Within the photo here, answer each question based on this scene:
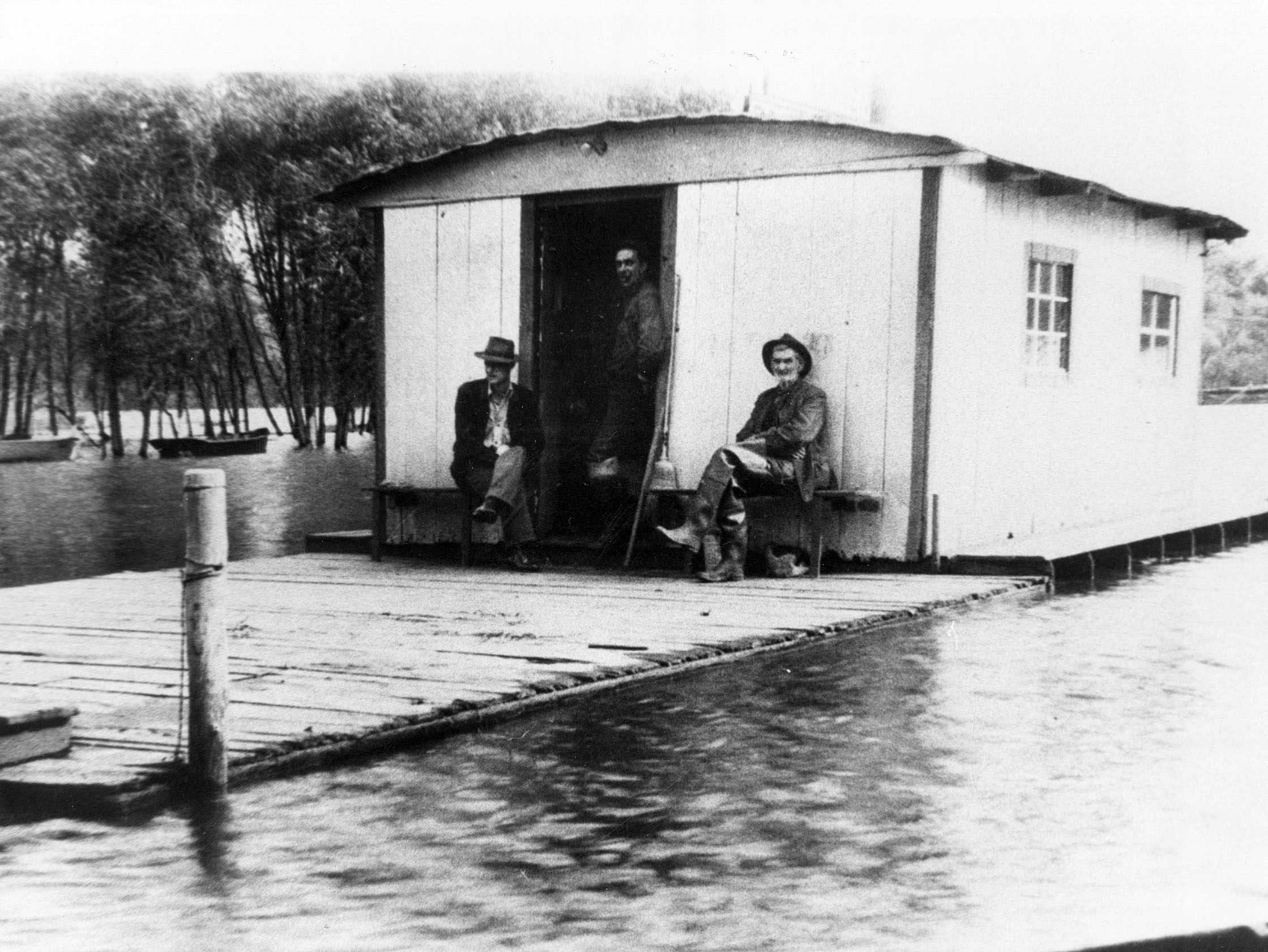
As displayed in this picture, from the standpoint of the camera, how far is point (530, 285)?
10570mm

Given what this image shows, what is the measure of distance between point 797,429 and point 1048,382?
2816 millimetres

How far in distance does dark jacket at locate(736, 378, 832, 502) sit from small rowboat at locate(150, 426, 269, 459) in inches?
A: 993

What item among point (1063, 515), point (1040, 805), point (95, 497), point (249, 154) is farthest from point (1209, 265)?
point (1040, 805)

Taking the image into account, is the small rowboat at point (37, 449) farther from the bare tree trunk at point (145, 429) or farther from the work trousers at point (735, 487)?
the work trousers at point (735, 487)

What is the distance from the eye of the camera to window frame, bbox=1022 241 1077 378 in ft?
35.4

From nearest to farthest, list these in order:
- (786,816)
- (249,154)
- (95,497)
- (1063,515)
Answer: (786,816)
(1063,515)
(95,497)
(249,154)

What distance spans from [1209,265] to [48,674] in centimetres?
1673

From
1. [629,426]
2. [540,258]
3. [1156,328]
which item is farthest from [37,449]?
[1156,328]

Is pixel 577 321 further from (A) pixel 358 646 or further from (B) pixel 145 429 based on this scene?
(B) pixel 145 429

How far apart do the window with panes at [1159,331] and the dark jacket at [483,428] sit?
5.93m

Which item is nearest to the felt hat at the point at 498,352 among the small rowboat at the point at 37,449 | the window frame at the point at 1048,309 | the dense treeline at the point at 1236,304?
the window frame at the point at 1048,309

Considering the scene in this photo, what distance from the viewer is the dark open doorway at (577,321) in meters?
10.6

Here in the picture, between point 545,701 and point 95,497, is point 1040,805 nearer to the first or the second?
point 545,701

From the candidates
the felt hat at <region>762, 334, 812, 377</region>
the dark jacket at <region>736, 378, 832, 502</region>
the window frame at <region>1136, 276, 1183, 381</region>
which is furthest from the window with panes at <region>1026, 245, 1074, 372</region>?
the dark jacket at <region>736, 378, 832, 502</region>
